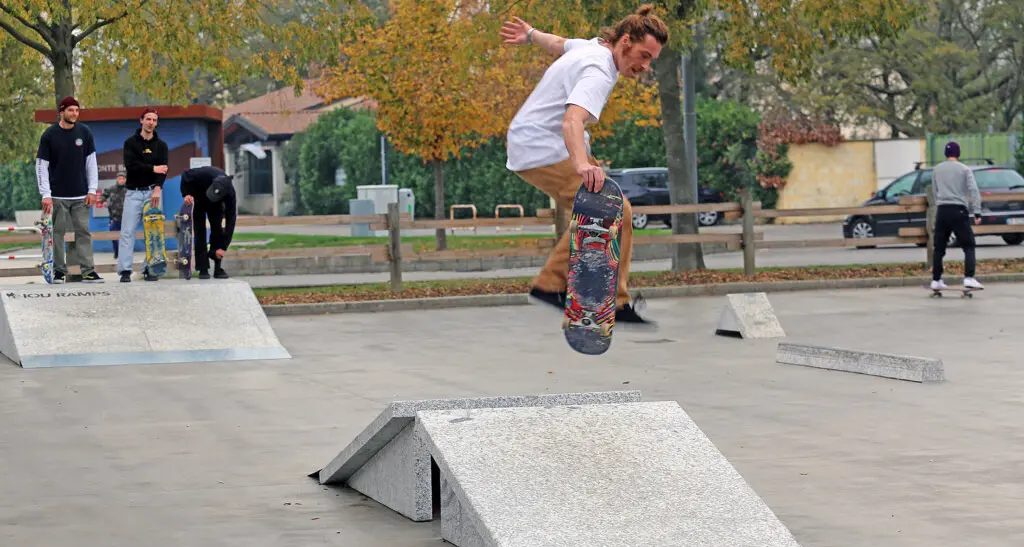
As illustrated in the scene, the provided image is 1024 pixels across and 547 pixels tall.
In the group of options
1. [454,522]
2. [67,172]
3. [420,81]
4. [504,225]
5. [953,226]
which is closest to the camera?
[454,522]

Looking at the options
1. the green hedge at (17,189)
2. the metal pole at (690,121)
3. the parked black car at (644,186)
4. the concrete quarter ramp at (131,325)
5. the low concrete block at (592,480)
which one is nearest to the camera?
the low concrete block at (592,480)

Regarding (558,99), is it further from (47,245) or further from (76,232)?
(47,245)

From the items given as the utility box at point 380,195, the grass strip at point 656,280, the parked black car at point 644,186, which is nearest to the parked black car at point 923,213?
the grass strip at point 656,280

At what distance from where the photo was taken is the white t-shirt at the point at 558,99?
7.14 meters

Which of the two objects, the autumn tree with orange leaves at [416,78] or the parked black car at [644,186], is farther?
the parked black car at [644,186]

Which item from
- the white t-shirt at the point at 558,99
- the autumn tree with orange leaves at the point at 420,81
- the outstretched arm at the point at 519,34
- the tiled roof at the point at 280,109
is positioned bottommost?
the white t-shirt at the point at 558,99

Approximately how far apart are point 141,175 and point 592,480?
10.9m

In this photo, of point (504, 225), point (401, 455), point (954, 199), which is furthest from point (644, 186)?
point (401, 455)

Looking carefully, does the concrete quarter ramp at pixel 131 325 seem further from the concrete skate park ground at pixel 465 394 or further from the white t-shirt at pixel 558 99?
the white t-shirt at pixel 558 99

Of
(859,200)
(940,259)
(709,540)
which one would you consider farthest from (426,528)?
(859,200)

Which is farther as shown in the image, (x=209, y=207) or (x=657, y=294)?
(x=657, y=294)

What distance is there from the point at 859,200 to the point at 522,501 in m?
38.1

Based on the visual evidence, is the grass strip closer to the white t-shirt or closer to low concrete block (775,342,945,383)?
low concrete block (775,342,945,383)

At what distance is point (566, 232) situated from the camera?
7680 millimetres
